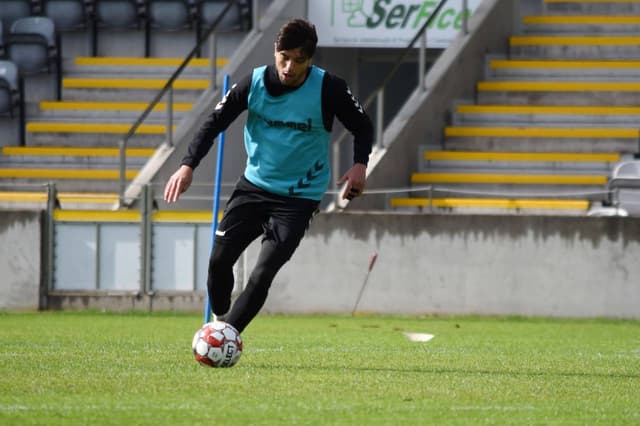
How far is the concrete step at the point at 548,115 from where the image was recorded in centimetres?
2075

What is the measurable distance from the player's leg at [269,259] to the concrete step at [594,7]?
15159 mm

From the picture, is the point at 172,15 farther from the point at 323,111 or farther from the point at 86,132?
the point at 323,111

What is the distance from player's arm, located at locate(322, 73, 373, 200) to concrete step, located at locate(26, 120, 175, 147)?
12.8m

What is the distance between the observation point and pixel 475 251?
1691cm

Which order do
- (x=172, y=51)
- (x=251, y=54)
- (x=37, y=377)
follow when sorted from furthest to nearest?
(x=172, y=51) → (x=251, y=54) → (x=37, y=377)

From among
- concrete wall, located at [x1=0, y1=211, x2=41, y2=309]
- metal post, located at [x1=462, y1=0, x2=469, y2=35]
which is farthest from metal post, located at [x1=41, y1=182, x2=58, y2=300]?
metal post, located at [x1=462, y1=0, x2=469, y2=35]

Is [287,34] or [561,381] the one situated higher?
[287,34]

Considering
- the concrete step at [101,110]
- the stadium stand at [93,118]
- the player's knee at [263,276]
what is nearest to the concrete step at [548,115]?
the stadium stand at [93,118]

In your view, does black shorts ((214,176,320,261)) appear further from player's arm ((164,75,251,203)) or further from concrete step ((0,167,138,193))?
concrete step ((0,167,138,193))

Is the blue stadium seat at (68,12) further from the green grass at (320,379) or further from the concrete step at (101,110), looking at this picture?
Answer: the green grass at (320,379)

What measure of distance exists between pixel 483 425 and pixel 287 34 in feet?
9.66

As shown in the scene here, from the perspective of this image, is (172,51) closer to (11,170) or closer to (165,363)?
(11,170)

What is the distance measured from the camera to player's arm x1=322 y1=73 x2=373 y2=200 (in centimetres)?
862

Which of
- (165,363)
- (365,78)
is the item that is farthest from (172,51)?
(165,363)
